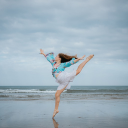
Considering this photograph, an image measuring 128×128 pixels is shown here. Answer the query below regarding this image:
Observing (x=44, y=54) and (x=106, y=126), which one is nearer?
(x=106, y=126)

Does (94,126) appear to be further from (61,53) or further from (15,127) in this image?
(61,53)

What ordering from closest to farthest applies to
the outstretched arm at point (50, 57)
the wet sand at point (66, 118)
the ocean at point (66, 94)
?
the wet sand at point (66, 118) → the outstretched arm at point (50, 57) → the ocean at point (66, 94)

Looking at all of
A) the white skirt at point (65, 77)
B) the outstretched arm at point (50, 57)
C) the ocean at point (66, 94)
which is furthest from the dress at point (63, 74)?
the ocean at point (66, 94)

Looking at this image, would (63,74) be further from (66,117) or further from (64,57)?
(66,117)

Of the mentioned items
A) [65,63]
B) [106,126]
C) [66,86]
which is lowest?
[106,126]

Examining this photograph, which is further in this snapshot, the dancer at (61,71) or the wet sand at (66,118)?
the dancer at (61,71)

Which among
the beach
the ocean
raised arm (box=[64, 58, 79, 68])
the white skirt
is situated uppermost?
raised arm (box=[64, 58, 79, 68])

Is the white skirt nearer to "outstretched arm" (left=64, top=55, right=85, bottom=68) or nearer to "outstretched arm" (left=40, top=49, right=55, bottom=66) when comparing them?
"outstretched arm" (left=64, top=55, right=85, bottom=68)

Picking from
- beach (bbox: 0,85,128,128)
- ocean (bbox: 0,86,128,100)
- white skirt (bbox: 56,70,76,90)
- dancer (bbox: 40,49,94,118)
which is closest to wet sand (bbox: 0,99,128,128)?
beach (bbox: 0,85,128,128)

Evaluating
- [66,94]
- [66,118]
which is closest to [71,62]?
[66,118]

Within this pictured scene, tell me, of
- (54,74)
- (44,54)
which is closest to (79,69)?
(54,74)

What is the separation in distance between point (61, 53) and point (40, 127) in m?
2.19

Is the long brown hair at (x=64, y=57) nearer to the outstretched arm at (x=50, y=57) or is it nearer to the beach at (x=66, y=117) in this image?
the outstretched arm at (x=50, y=57)

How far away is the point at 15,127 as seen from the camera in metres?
3.75
